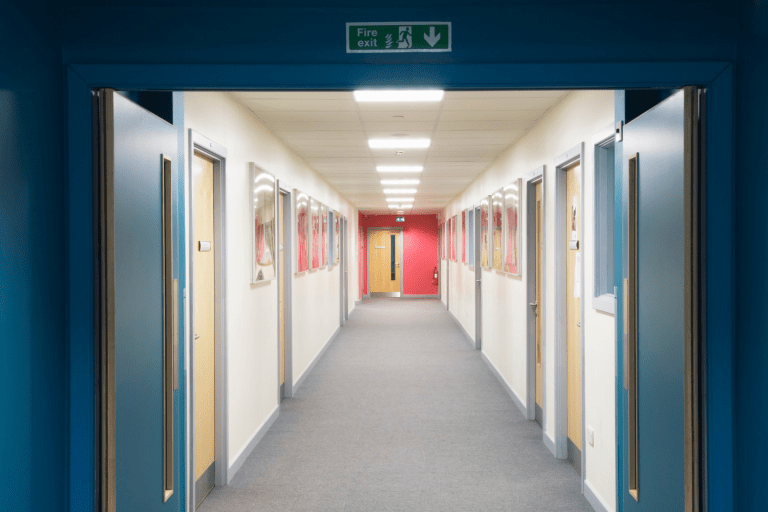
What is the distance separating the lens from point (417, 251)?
1859cm

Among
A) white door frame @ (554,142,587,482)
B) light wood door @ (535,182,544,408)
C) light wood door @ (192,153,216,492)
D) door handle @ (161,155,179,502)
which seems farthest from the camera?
light wood door @ (535,182,544,408)

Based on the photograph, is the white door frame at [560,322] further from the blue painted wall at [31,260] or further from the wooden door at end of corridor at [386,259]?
the wooden door at end of corridor at [386,259]

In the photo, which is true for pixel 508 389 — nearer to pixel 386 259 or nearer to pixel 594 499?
pixel 594 499

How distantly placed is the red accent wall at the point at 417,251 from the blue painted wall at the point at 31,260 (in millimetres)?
16629

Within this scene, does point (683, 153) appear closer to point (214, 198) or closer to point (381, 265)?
point (214, 198)

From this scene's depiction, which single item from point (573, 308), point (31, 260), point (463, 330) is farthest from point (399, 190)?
point (31, 260)

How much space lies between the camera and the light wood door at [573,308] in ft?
13.2

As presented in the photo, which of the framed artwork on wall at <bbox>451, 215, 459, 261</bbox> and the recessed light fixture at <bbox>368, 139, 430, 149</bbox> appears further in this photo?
the framed artwork on wall at <bbox>451, 215, 459, 261</bbox>

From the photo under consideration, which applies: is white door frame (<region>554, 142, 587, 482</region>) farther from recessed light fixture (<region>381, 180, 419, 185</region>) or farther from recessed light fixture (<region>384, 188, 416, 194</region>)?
recessed light fixture (<region>384, 188, 416, 194</region>)

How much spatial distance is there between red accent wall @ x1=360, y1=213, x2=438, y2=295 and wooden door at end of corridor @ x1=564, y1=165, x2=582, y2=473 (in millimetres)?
14252

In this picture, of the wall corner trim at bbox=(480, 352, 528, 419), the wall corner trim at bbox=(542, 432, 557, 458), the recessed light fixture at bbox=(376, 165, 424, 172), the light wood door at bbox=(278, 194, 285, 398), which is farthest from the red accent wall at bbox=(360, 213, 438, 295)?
the wall corner trim at bbox=(542, 432, 557, 458)

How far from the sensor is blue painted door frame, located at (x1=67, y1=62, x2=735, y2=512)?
73.7 inches

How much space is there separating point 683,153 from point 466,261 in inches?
327

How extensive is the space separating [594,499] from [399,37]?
2910 mm
